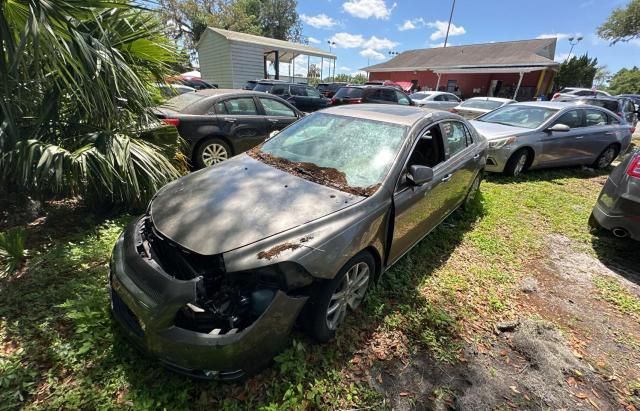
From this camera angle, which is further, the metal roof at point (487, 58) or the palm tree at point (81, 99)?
the metal roof at point (487, 58)

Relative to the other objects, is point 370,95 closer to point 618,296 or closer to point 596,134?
point 596,134

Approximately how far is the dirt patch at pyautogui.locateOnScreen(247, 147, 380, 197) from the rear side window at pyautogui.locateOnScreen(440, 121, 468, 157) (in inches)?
58.8

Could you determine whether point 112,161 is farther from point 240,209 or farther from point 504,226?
point 504,226

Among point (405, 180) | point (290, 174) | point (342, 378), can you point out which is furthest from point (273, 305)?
point (405, 180)

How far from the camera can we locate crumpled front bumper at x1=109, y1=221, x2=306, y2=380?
5.32ft

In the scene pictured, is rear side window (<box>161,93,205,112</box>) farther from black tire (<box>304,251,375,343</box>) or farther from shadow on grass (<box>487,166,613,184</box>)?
shadow on grass (<box>487,166,613,184</box>)

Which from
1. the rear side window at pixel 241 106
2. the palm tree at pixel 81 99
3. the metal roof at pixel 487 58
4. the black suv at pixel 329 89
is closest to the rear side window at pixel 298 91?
the black suv at pixel 329 89

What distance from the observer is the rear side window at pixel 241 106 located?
547 centimetres

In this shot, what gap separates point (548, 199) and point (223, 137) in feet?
18.4

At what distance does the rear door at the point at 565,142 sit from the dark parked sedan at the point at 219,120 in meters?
5.17

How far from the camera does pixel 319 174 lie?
8.38 feet

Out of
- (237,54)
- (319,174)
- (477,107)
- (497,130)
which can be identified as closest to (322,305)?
(319,174)

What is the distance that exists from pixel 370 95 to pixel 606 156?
278 inches

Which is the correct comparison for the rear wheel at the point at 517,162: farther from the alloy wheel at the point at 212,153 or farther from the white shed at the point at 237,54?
the white shed at the point at 237,54
